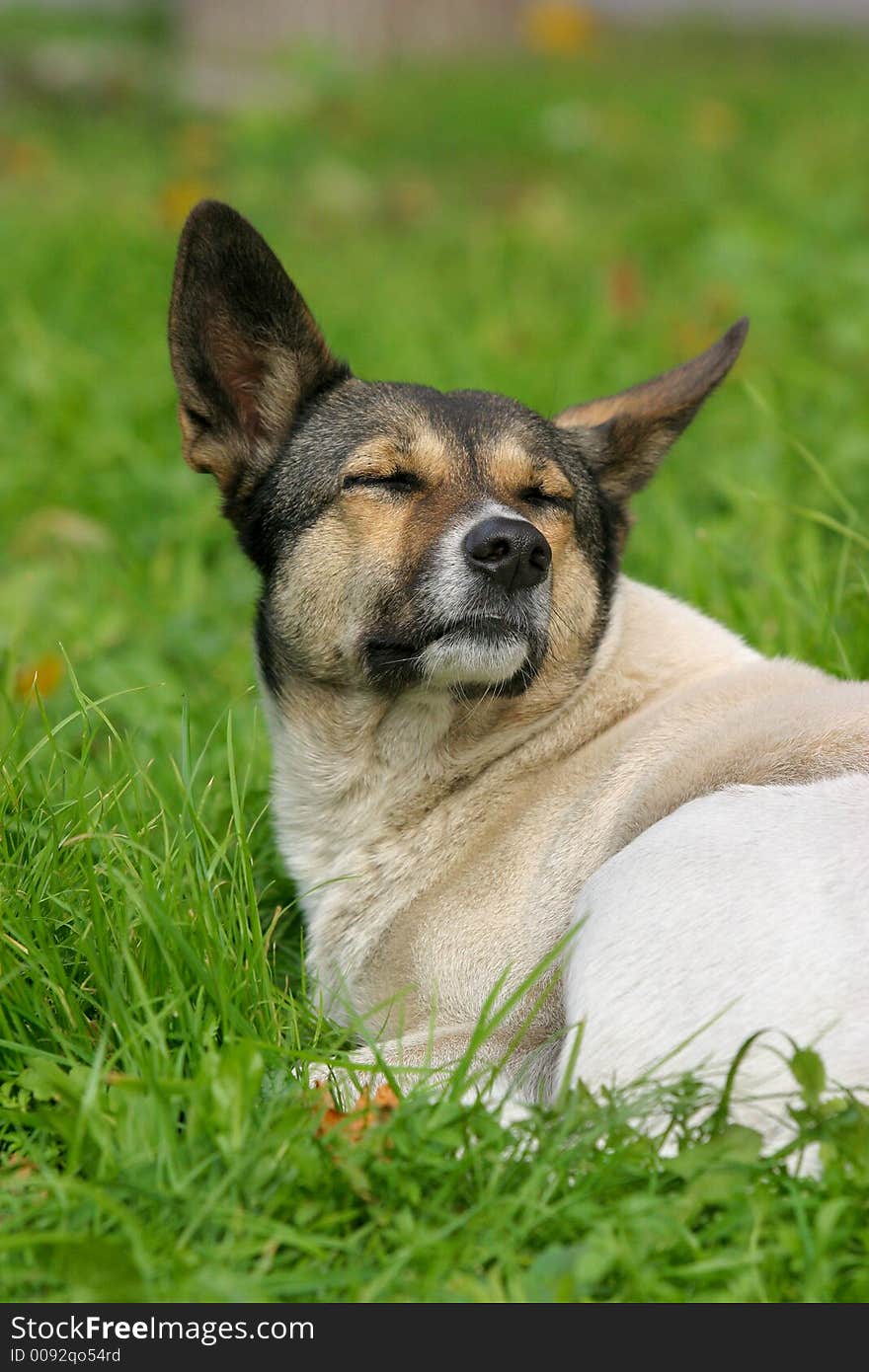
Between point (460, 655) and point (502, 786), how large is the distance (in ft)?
1.24

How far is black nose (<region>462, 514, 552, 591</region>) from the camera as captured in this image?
339cm

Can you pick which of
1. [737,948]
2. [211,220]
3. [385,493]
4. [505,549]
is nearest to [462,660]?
[505,549]

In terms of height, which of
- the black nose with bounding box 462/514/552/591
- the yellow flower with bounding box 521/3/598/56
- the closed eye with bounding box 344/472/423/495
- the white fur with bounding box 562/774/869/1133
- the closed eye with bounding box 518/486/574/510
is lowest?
the white fur with bounding box 562/774/869/1133

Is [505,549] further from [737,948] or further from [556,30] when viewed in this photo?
[556,30]

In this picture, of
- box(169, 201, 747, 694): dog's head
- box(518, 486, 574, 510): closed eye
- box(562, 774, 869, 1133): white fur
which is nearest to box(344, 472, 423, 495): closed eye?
box(169, 201, 747, 694): dog's head

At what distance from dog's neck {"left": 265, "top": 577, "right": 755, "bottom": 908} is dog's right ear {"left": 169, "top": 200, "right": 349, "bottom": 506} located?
658mm

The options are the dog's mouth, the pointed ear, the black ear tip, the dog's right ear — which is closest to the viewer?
the dog's mouth

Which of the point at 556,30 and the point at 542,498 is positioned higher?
the point at 556,30

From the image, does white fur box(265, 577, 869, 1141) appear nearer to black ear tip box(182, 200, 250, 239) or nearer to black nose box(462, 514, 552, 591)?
black nose box(462, 514, 552, 591)

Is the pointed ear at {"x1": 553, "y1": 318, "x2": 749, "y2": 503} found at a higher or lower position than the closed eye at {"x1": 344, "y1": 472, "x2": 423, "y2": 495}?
higher

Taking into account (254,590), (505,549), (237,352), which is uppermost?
(237,352)

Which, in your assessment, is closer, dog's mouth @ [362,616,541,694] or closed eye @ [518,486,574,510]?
dog's mouth @ [362,616,541,694]

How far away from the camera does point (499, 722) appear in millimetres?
3738
